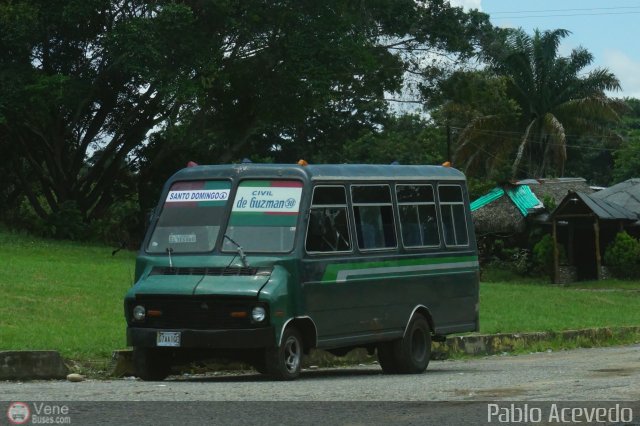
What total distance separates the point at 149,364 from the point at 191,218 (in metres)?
1.77

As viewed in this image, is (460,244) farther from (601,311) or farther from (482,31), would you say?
(482,31)

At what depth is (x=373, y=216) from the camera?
15.1 metres

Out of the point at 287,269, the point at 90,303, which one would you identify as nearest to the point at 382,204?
the point at 287,269

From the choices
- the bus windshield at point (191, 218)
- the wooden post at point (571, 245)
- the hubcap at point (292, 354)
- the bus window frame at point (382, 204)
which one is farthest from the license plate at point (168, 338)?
the wooden post at point (571, 245)

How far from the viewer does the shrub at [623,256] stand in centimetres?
4372

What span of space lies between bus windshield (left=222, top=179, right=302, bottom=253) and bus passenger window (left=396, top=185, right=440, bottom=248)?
2.17 m

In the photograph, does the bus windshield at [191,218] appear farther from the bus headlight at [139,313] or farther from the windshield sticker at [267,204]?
the bus headlight at [139,313]

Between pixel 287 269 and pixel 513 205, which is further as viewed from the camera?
pixel 513 205

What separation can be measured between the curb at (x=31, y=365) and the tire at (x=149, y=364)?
96 centimetres

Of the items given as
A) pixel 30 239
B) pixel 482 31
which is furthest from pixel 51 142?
pixel 482 31

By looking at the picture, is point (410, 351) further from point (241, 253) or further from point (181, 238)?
point (181, 238)

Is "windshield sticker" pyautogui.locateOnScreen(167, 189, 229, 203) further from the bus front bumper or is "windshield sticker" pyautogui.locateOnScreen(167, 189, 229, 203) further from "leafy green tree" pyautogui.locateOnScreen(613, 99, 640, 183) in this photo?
"leafy green tree" pyautogui.locateOnScreen(613, 99, 640, 183)

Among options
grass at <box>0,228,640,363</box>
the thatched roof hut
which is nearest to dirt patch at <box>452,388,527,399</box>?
grass at <box>0,228,640,363</box>

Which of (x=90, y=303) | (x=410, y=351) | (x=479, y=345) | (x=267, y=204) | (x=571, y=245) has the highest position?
(x=267, y=204)
